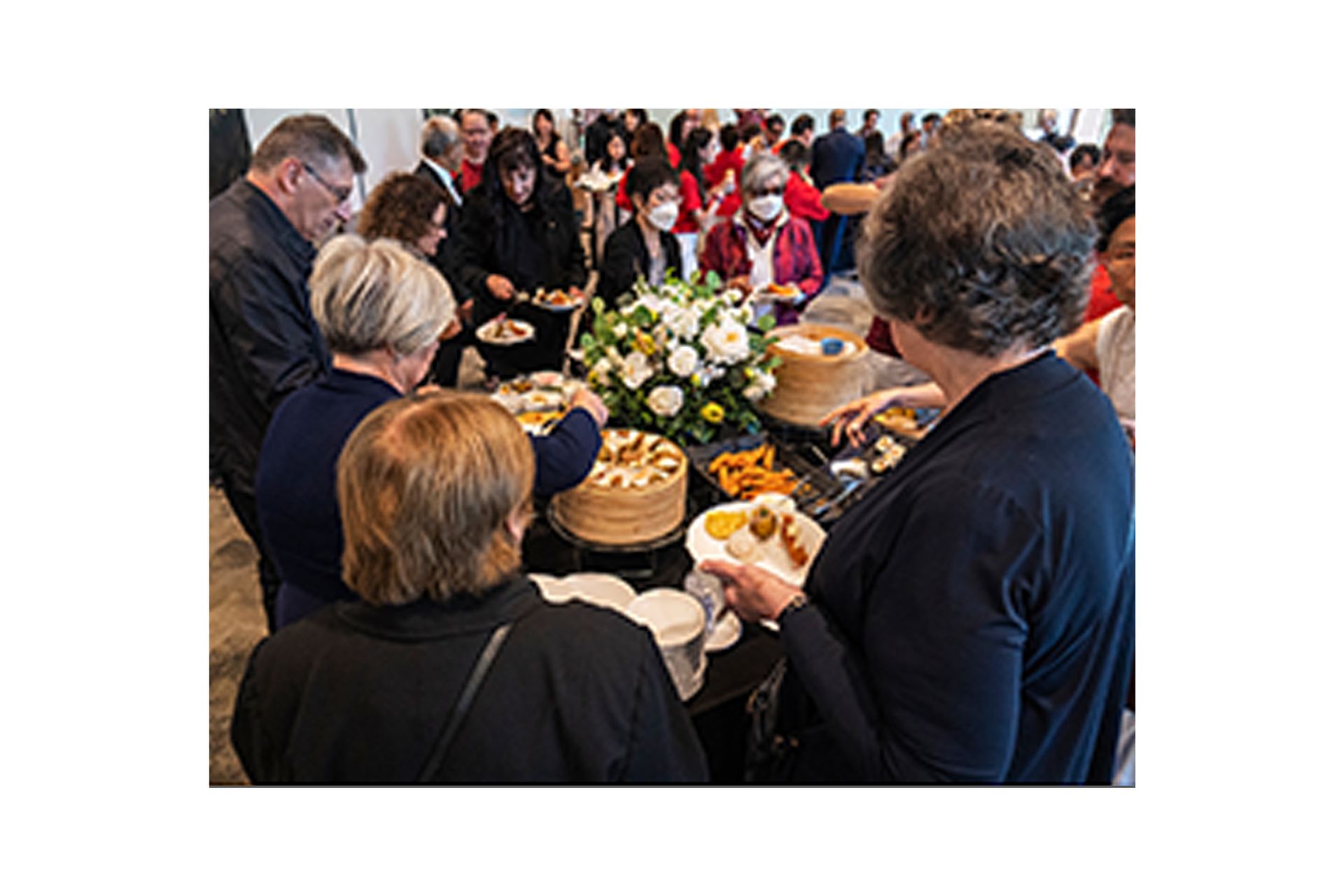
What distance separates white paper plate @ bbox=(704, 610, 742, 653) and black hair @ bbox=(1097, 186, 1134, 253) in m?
1.39

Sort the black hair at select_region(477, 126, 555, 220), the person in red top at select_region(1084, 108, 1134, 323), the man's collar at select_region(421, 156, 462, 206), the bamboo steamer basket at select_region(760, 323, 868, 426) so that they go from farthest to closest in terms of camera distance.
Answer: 1. the man's collar at select_region(421, 156, 462, 206)
2. the black hair at select_region(477, 126, 555, 220)
3. the person in red top at select_region(1084, 108, 1134, 323)
4. the bamboo steamer basket at select_region(760, 323, 868, 426)

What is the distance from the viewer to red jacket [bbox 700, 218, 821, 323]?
416 cm

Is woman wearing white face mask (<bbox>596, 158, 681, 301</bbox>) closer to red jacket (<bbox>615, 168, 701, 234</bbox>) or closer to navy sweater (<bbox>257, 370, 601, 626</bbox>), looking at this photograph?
navy sweater (<bbox>257, 370, 601, 626</bbox>)

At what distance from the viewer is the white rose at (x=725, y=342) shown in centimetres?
235

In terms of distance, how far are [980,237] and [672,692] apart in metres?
0.82

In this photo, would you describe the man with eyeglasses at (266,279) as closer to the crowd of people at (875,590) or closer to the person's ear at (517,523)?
the crowd of people at (875,590)

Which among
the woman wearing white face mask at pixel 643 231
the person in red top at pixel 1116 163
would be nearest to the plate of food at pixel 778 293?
the woman wearing white face mask at pixel 643 231

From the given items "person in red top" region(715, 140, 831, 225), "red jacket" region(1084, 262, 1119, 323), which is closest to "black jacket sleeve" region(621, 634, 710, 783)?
"red jacket" region(1084, 262, 1119, 323)

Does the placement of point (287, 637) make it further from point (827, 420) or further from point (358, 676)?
point (827, 420)

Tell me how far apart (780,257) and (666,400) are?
7.27 feet

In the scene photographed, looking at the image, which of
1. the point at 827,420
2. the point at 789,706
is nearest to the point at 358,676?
the point at 789,706

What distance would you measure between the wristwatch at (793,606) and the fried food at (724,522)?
525 mm

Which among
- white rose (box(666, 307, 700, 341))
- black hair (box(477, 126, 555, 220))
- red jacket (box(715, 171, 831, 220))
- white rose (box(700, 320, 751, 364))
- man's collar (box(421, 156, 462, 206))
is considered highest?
red jacket (box(715, 171, 831, 220))

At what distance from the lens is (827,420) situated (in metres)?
2.52
